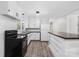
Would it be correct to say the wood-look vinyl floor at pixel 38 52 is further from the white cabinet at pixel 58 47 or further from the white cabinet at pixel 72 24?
the white cabinet at pixel 72 24

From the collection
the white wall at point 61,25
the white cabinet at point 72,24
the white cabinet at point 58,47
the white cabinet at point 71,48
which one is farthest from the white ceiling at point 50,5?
the white cabinet at point 71,48

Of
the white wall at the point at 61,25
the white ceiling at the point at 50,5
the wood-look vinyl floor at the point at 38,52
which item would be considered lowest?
Answer: the wood-look vinyl floor at the point at 38,52

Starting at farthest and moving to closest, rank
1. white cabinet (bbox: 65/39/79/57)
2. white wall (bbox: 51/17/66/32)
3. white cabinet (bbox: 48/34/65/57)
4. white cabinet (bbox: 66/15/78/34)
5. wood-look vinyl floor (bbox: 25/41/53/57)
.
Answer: white wall (bbox: 51/17/66/32) < white cabinet (bbox: 66/15/78/34) < wood-look vinyl floor (bbox: 25/41/53/57) < white cabinet (bbox: 48/34/65/57) < white cabinet (bbox: 65/39/79/57)

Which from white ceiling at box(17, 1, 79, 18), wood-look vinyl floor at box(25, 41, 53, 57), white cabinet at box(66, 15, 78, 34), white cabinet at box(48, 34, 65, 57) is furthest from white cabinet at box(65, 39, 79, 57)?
white cabinet at box(66, 15, 78, 34)

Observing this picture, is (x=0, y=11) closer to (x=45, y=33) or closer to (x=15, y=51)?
(x=15, y=51)

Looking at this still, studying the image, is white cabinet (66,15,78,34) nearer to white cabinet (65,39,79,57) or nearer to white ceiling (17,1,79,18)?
white ceiling (17,1,79,18)

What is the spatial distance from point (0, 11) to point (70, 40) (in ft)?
7.06

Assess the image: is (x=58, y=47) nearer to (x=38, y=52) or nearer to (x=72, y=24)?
(x=38, y=52)

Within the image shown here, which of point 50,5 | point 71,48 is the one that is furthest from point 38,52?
point 50,5

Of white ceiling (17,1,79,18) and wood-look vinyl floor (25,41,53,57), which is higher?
white ceiling (17,1,79,18)

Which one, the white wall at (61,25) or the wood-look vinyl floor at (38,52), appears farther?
the white wall at (61,25)

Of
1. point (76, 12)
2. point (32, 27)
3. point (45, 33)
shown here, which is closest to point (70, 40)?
point (76, 12)

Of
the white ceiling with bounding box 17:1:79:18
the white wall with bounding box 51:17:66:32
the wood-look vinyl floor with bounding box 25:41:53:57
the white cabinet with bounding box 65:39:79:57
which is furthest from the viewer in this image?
the white wall with bounding box 51:17:66:32

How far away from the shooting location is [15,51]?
3281mm
